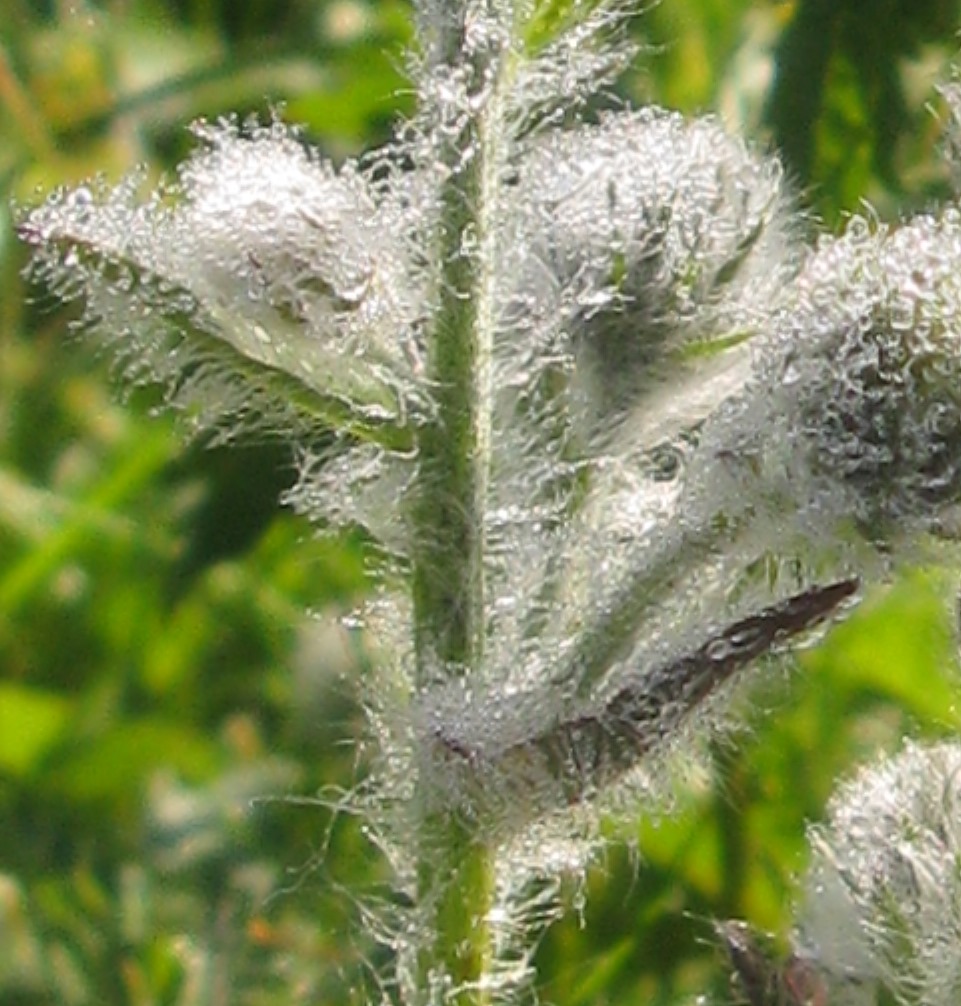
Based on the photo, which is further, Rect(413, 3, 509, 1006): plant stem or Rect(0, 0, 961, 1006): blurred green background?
Rect(0, 0, 961, 1006): blurred green background

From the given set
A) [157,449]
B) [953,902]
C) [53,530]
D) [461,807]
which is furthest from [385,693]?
[53,530]

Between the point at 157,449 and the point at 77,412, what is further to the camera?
the point at 77,412

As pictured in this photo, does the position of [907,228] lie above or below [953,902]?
above

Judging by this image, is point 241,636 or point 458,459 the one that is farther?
point 241,636

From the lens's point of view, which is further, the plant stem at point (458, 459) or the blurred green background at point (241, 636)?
the blurred green background at point (241, 636)

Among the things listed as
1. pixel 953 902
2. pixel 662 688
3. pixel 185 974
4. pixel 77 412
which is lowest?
pixel 953 902

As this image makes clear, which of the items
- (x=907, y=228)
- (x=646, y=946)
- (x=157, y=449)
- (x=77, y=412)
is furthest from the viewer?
(x=77, y=412)

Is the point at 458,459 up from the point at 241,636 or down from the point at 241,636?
down

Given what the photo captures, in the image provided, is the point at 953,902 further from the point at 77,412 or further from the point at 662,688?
the point at 77,412
